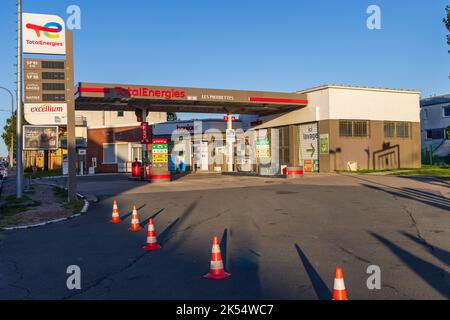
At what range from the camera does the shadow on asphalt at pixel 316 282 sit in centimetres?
552

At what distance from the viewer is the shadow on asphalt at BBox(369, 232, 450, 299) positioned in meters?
5.80

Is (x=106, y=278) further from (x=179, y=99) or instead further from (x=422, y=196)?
(x=179, y=99)

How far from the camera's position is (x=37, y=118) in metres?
17.9

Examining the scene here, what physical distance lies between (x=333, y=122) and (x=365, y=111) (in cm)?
318

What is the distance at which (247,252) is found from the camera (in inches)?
320

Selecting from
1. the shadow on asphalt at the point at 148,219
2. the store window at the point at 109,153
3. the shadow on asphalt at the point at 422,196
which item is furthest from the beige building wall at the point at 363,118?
the shadow on asphalt at the point at 148,219

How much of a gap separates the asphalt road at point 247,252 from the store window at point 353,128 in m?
18.4

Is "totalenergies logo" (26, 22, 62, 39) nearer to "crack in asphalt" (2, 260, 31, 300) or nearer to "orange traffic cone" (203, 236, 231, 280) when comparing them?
"crack in asphalt" (2, 260, 31, 300)

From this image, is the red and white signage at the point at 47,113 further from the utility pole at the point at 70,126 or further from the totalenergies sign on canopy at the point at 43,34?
the totalenergies sign on canopy at the point at 43,34

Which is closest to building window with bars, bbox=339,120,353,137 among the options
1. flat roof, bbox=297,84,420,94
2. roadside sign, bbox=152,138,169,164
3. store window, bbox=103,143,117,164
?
flat roof, bbox=297,84,420,94

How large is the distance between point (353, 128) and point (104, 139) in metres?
26.4

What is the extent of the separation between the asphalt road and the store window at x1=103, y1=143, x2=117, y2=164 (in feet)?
110

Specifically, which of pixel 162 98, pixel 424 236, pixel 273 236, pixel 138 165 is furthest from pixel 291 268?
pixel 138 165

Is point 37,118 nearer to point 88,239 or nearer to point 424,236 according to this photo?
point 88,239
